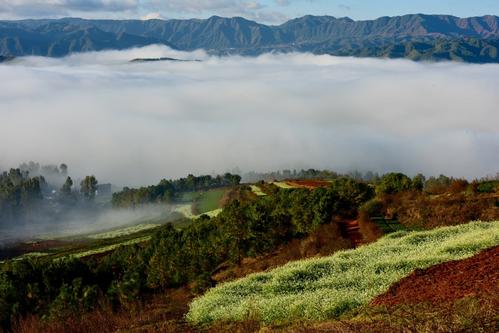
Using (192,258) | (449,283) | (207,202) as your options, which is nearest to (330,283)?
(449,283)

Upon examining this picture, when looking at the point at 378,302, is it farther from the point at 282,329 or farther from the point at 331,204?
the point at 331,204

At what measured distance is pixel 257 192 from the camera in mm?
130000

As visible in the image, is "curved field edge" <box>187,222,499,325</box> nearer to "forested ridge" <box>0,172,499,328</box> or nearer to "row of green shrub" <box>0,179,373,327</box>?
"forested ridge" <box>0,172,499,328</box>

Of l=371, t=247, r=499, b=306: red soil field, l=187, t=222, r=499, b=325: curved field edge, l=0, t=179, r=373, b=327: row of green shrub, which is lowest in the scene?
l=0, t=179, r=373, b=327: row of green shrub

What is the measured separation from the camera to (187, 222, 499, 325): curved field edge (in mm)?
24094

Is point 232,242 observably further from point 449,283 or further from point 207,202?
point 207,202

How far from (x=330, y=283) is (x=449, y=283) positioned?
723 cm

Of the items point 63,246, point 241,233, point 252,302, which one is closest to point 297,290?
point 252,302

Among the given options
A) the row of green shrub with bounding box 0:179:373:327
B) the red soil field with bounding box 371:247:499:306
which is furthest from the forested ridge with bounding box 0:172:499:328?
the red soil field with bounding box 371:247:499:306

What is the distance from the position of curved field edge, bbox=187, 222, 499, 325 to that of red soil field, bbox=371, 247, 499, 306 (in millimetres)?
1324

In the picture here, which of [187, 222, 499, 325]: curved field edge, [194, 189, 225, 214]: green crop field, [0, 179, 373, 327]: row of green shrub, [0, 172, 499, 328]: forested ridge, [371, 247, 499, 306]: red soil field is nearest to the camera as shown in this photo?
[371, 247, 499, 306]: red soil field

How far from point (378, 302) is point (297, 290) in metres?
7.25

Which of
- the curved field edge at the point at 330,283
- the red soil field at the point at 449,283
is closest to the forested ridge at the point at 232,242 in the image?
the curved field edge at the point at 330,283

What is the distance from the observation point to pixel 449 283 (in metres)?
23.0
